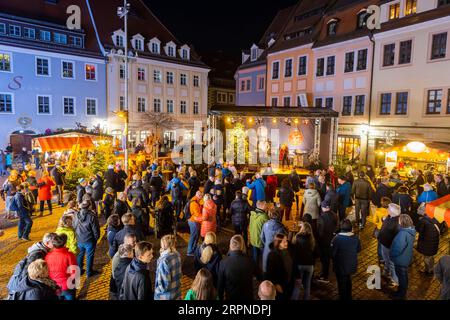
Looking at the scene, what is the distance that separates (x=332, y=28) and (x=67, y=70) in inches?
838

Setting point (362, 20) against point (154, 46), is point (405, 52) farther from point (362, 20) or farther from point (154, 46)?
point (154, 46)

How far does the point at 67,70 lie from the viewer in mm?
28359

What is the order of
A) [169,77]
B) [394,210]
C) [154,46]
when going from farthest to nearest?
[169,77] → [154,46] → [394,210]

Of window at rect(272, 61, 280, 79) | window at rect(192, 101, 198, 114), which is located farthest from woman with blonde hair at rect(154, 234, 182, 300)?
window at rect(192, 101, 198, 114)

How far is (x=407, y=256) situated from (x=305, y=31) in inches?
989

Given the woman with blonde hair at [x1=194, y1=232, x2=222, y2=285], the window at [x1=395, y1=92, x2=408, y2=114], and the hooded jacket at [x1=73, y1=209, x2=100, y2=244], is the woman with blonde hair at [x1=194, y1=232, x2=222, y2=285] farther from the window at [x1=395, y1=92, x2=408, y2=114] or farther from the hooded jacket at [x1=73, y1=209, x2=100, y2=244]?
the window at [x1=395, y1=92, x2=408, y2=114]

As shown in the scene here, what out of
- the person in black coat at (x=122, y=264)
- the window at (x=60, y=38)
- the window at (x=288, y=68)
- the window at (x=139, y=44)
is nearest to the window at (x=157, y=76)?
the window at (x=139, y=44)

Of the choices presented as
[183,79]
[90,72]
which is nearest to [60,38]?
[90,72]

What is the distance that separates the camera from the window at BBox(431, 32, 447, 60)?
1794 cm

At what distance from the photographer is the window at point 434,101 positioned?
1842cm

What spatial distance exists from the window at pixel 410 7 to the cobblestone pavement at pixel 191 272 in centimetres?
1500

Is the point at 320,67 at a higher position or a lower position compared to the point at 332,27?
lower

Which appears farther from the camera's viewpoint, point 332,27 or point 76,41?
point 76,41

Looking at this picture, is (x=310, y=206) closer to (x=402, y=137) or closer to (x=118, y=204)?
(x=118, y=204)
